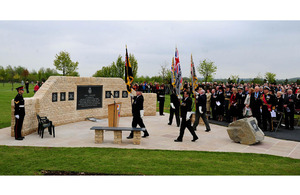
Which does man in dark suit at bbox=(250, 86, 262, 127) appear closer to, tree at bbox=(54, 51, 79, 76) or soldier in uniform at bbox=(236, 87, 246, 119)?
soldier in uniform at bbox=(236, 87, 246, 119)

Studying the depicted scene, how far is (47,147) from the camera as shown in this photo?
8445 mm

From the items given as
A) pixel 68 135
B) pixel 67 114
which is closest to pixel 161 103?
pixel 67 114

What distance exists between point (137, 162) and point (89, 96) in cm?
852

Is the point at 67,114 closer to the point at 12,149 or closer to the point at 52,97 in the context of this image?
the point at 52,97

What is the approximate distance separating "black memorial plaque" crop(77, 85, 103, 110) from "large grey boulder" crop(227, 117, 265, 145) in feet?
27.2

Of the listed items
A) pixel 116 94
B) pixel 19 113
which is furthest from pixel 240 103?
pixel 19 113

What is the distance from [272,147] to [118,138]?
573 centimetres

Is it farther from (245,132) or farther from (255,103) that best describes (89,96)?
(255,103)

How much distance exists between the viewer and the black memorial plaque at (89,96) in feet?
46.1

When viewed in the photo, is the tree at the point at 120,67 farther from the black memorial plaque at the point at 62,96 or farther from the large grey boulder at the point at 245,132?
the large grey boulder at the point at 245,132

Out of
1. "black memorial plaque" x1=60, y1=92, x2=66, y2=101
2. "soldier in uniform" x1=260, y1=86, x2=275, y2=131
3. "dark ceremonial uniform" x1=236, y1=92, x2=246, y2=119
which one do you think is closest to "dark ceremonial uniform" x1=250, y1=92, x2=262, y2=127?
"soldier in uniform" x1=260, y1=86, x2=275, y2=131

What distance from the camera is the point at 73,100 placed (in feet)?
44.9

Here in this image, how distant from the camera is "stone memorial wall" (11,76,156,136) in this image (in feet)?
36.4

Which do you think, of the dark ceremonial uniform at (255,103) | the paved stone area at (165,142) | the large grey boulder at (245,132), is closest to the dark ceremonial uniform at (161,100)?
the paved stone area at (165,142)
